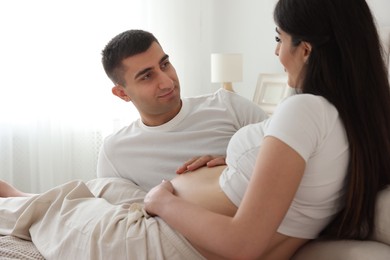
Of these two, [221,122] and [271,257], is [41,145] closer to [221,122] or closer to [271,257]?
[221,122]

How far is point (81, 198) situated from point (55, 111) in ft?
7.30

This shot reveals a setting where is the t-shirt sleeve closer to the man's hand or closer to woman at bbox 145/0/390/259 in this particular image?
woman at bbox 145/0/390/259

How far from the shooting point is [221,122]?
6.33 feet

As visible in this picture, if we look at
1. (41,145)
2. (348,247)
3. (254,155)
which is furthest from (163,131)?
(41,145)

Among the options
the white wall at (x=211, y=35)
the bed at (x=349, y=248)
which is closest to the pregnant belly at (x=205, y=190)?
the bed at (x=349, y=248)

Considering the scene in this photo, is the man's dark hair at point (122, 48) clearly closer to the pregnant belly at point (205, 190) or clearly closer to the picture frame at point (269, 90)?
the pregnant belly at point (205, 190)

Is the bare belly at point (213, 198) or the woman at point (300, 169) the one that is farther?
the bare belly at point (213, 198)

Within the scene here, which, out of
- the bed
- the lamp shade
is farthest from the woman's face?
the lamp shade

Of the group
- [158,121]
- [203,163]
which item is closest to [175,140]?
[158,121]

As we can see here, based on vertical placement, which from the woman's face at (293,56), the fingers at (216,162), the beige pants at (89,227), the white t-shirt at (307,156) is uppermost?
the woman's face at (293,56)

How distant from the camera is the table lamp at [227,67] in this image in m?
3.78

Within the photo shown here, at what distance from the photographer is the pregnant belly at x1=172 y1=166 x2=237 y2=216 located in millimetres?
1271

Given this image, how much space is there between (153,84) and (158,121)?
0.14 meters

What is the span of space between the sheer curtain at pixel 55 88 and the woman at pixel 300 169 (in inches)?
92.7
